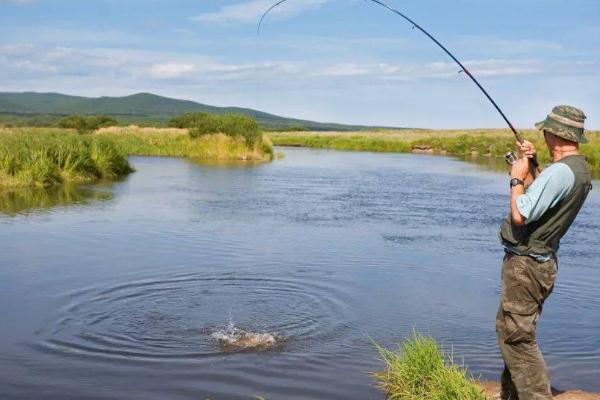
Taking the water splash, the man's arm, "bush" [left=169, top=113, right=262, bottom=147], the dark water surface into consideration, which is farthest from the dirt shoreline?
"bush" [left=169, top=113, right=262, bottom=147]

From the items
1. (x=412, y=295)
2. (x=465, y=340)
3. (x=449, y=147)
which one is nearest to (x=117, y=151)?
(x=412, y=295)

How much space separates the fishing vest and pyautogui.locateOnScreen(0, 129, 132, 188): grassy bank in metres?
16.2

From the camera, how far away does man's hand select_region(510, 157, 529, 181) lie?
4262 millimetres

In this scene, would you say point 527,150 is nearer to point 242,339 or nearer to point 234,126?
point 242,339

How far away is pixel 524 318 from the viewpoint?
4.29m

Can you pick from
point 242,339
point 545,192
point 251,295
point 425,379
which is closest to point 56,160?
point 251,295

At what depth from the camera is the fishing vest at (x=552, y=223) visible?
417 centimetres

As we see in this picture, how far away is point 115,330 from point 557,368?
3743 mm

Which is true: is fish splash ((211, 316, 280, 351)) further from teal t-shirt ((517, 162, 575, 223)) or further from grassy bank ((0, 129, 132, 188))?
grassy bank ((0, 129, 132, 188))

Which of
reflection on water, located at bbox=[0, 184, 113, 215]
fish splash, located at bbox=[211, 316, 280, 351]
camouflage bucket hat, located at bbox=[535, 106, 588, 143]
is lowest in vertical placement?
fish splash, located at bbox=[211, 316, 280, 351]

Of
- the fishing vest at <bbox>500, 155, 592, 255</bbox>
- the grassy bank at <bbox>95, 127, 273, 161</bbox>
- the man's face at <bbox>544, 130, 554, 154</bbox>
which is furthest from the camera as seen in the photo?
the grassy bank at <bbox>95, 127, 273, 161</bbox>

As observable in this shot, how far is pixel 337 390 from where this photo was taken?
5.37 m

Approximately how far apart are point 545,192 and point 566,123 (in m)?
0.45

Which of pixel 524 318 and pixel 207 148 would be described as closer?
pixel 524 318
